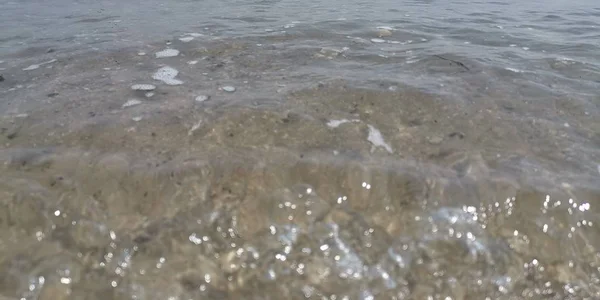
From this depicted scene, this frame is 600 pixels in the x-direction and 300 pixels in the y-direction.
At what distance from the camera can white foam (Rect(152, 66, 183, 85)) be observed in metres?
4.76

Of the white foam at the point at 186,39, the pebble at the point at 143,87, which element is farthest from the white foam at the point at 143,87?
the white foam at the point at 186,39

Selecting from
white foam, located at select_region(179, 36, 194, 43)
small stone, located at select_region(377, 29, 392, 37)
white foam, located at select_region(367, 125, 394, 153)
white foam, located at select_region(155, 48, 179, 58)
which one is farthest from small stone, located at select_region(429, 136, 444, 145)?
white foam, located at select_region(179, 36, 194, 43)

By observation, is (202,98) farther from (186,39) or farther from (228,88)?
(186,39)

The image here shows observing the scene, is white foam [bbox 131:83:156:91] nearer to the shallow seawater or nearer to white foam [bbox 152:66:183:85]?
the shallow seawater

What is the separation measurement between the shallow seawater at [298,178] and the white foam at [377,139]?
0.7 inches

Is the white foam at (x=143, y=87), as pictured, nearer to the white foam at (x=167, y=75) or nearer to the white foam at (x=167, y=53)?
the white foam at (x=167, y=75)

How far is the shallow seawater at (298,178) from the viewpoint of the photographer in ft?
8.41

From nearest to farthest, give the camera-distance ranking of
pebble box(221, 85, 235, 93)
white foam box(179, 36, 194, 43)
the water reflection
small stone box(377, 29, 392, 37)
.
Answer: the water reflection
pebble box(221, 85, 235, 93)
white foam box(179, 36, 194, 43)
small stone box(377, 29, 392, 37)

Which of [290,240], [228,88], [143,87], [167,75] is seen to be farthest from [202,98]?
[290,240]

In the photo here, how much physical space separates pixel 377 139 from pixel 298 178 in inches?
32.4

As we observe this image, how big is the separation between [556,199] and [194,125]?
8.69 ft

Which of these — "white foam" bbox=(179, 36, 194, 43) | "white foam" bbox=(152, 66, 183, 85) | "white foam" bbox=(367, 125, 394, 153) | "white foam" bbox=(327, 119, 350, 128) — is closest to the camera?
"white foam" bbox=(367, 125, 394, 153)

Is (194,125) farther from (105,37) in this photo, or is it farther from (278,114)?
(105,37)

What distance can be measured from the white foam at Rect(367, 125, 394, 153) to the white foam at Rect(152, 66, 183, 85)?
6.96ft
